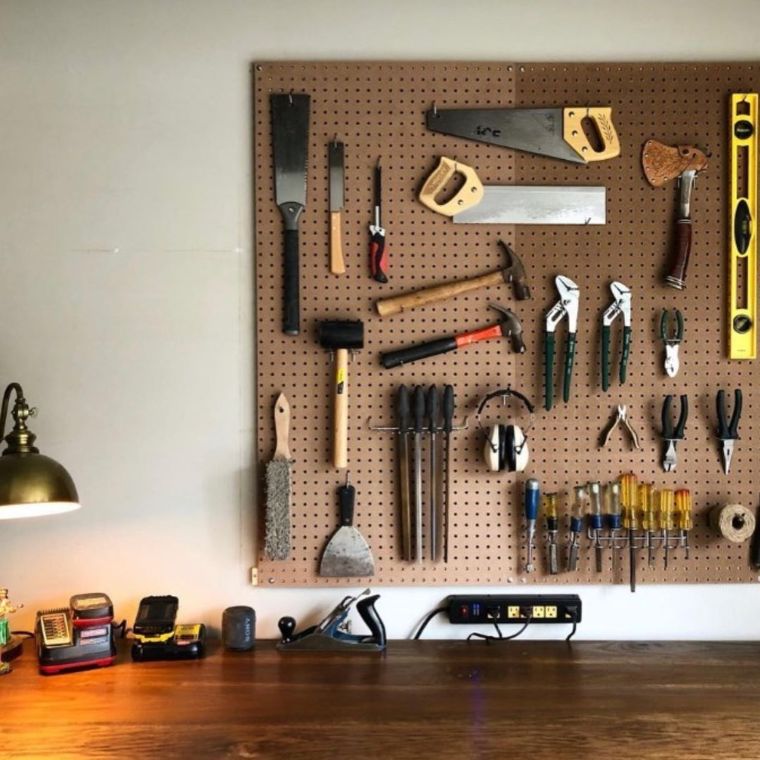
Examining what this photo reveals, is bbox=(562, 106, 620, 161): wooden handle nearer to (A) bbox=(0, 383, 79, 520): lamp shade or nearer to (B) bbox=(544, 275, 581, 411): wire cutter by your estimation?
(B) bbox=(544, 275, 581, 411): wire cutter

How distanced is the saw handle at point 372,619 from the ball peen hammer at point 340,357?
0.32 meters

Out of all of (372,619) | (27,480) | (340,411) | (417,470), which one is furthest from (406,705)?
(27,480)

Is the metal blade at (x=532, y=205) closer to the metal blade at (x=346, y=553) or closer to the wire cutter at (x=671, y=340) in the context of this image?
the wire cutter at (x=671, y=340)

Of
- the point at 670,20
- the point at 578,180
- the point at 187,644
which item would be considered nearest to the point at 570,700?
the point at 187,644

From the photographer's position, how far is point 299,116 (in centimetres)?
176

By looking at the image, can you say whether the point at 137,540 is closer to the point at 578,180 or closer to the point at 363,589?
the point at 363,589

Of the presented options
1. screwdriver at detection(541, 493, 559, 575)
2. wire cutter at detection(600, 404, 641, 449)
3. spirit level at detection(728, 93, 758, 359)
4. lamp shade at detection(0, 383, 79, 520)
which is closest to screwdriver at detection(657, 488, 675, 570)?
wire cutter at detection(600, 404, 641, 449)

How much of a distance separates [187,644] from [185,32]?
4.70 feet

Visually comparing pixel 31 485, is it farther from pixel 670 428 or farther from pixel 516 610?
pixel 670 428

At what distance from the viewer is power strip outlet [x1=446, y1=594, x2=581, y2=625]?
5.74 feet

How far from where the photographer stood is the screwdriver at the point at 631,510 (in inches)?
68.9

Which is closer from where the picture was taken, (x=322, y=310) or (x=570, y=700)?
(x=570, y=700)

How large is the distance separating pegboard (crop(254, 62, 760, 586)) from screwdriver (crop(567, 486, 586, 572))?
0.9 inches

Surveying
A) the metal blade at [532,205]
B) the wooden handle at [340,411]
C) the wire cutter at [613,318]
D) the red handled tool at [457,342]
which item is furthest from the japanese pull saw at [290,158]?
the wire cutter at [613,318]
